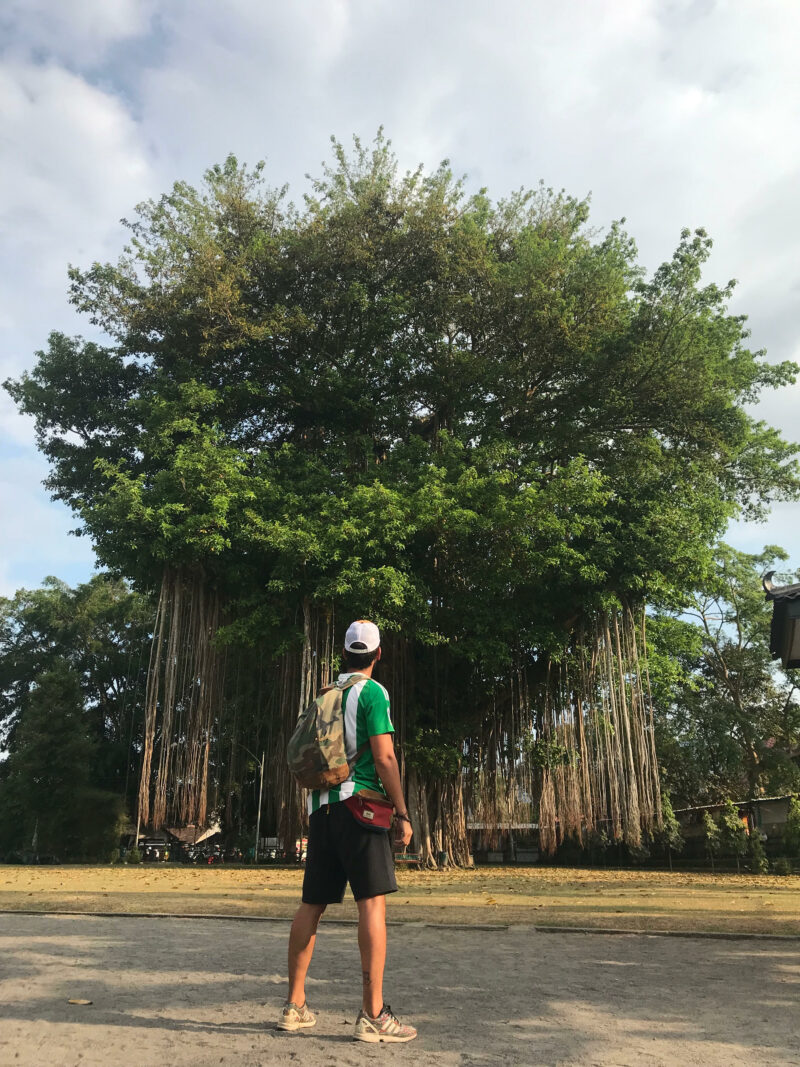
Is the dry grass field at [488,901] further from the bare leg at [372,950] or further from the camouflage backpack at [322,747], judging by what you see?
the camouflage backpack at [322,747]

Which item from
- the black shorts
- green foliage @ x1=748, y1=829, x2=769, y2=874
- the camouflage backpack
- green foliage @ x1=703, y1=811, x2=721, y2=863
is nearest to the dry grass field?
the black shorts

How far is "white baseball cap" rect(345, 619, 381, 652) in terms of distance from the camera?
3.03 metres

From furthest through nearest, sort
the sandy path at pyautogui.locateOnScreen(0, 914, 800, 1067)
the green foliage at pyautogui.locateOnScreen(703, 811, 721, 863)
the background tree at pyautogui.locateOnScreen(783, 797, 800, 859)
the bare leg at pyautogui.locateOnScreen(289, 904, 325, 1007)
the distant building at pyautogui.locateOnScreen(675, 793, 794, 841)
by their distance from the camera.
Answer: the distant building at pyautogui.locateOnScreen(675, 793, 794, 841), the green foliage at pyautogui.locateOnScreen(703, 811, 721, 863), the background tree at pyautogui.locateOnScreen(783, 797, 800, 859), the bare leg at pyautogui.locateOnScreen(289, 904, 325, 1007), the sandy path at pyautogui.locateOnScreen(0, 914, 800, 1067)

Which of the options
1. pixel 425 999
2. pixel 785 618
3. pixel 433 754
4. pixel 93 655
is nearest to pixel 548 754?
pixel 433 754

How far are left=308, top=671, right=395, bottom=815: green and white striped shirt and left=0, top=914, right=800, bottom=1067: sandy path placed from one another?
707 mm

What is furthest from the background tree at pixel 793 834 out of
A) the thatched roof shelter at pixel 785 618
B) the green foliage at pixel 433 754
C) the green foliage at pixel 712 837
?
the thatched roof shelter at pixel 785 618

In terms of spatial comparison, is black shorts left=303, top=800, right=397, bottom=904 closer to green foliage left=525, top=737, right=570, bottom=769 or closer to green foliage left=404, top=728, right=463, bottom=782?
green foliage left=404, top=728, right=463, bottom=782

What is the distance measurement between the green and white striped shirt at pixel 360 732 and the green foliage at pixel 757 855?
1386cm

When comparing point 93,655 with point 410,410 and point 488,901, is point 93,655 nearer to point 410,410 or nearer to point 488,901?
point 410,410

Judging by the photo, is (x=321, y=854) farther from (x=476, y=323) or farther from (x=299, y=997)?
(x=476, y=323)

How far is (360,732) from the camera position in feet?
9.47

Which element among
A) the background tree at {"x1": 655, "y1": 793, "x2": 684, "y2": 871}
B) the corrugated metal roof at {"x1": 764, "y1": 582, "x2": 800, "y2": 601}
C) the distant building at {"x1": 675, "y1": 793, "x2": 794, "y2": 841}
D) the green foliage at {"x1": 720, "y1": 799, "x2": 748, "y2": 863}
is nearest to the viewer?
the corrugated metal roof at {"x1": 764, "y1": 582, "x2": 800, "y2": 601}

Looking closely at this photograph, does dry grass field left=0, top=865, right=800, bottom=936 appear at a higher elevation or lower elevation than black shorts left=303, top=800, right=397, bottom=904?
lower

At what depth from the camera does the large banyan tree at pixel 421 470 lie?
12.6m
